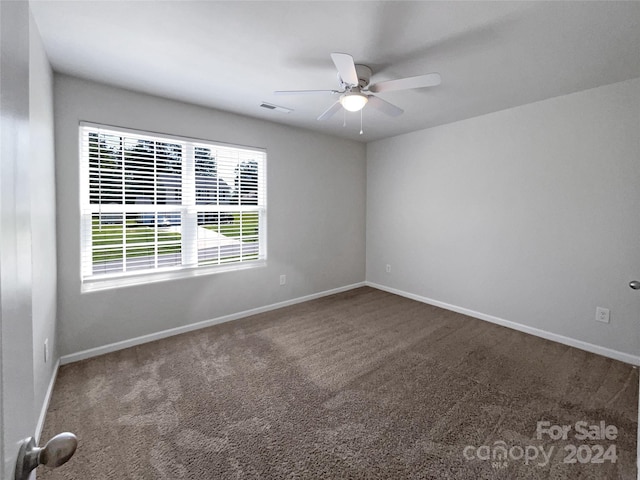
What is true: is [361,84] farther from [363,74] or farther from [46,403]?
[46,403]

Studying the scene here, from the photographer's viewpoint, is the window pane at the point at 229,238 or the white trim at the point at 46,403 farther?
the window pane at the point at 229,238

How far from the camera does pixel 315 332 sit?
3305 mm

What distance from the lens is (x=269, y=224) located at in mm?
3939

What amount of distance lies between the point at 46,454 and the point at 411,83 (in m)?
2.39

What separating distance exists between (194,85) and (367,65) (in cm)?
161

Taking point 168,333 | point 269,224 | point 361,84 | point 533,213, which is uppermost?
point 361,84

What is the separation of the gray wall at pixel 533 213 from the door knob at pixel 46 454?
3883 millimetres

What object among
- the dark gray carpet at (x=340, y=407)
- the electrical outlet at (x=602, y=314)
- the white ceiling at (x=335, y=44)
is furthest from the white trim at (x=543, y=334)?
the white ceiling at (x=335, y=44)

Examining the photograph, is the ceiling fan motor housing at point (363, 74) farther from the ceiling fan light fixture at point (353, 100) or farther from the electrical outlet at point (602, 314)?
the electrical outlet at point (602, 314)

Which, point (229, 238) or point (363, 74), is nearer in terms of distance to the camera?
point (363, 74)

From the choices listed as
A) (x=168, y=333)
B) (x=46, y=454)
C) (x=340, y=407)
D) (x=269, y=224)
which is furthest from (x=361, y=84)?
(x=168, y=333)

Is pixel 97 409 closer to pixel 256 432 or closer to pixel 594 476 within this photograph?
pixel 256 432

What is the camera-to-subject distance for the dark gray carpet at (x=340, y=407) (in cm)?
163

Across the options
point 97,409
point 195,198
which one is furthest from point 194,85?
point 97,409
